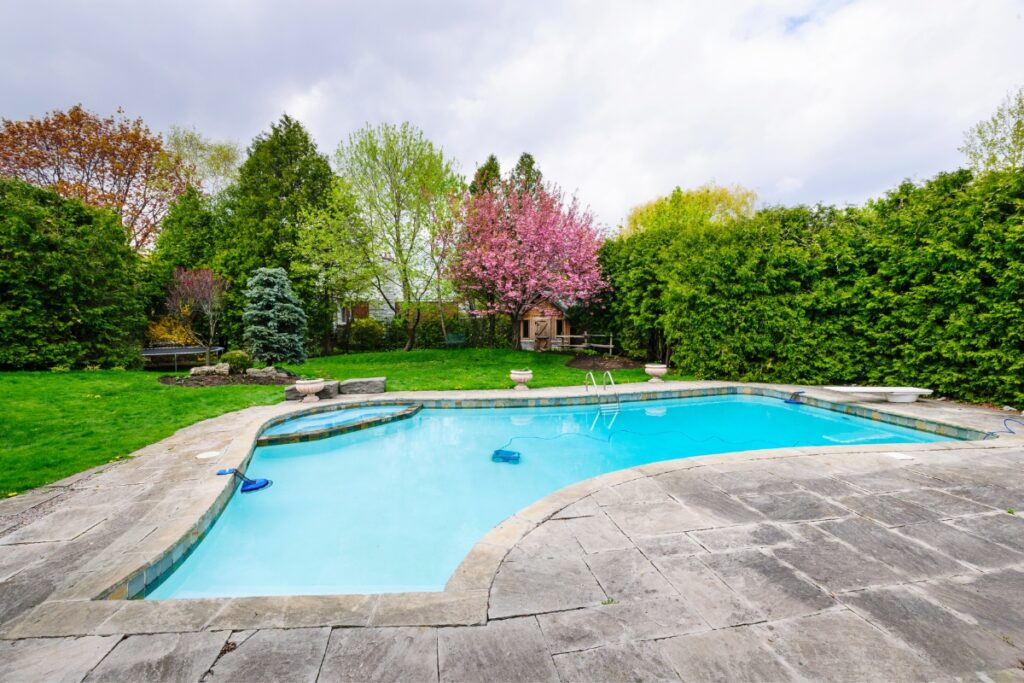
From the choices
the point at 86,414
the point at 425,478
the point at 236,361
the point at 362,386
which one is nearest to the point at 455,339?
the point at 236,361

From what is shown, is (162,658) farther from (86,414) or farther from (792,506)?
(86,414)

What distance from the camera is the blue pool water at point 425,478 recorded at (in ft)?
11.2

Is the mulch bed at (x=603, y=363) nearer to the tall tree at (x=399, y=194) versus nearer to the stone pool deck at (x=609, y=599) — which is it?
the tall tree at (x=399, y=194)

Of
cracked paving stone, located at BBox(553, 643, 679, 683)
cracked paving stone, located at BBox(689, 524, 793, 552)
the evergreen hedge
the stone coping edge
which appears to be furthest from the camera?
the evergreen hedge

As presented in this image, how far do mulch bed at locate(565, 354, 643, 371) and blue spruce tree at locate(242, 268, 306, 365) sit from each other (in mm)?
10049

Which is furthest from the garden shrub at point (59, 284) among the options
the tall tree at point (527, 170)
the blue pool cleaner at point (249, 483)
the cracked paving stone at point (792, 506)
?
the tall tree at point (527, 170)

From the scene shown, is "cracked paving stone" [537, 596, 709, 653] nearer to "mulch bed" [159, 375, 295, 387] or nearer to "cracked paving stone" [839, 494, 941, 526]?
"cracked paving stone" [839, 494, 941, 526]

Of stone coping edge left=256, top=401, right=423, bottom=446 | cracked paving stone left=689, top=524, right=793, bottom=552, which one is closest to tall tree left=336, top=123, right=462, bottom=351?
stone coping edge left=256, top=401, right=423, bottom=446

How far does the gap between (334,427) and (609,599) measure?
5966 mm

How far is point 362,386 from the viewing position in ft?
31.7

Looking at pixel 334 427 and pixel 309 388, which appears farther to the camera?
pixel 309 388

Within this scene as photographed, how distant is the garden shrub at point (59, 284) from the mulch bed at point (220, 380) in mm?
2333

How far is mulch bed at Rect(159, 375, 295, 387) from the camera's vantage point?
10008 mm

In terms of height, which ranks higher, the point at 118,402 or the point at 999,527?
the point at 118,402
